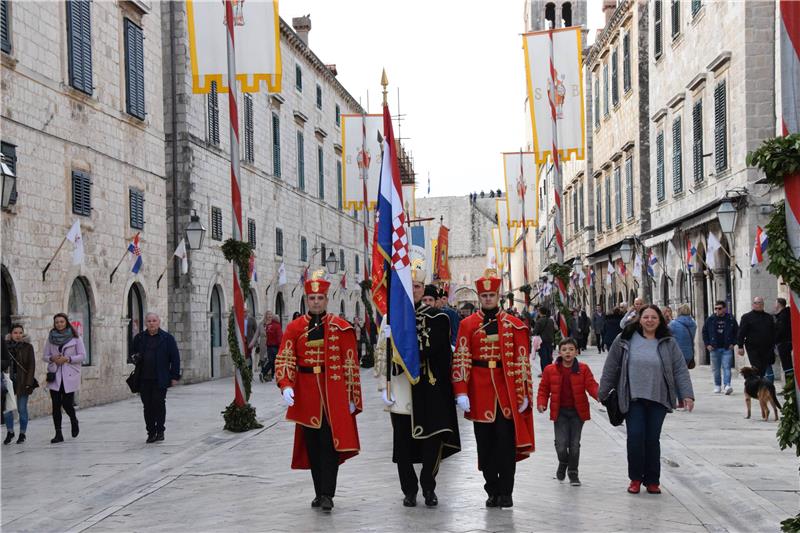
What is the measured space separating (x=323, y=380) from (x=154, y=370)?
570cm

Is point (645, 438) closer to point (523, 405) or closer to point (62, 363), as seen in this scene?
point (523, 405)

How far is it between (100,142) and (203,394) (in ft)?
19.9

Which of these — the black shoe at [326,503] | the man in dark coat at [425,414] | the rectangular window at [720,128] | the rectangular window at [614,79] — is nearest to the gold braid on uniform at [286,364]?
the man in dark coat at [425,414]

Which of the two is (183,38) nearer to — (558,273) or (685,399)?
(558,273)

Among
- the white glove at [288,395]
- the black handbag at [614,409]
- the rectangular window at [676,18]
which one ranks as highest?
the rectangular window at [676,18]

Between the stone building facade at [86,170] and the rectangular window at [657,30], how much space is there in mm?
15265

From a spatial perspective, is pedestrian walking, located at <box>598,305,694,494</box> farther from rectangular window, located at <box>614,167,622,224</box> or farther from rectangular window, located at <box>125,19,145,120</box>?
rectangular window, located at <box>614,167,622,224</box>

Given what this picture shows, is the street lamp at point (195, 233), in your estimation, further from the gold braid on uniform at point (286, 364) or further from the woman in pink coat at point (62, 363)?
the gold braid on uniform at point (286, 364)

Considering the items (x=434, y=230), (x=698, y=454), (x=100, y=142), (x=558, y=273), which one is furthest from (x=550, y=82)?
(x=434, y=230)

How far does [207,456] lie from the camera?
12914mm

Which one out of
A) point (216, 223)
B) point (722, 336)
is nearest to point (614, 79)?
point (216, 223)

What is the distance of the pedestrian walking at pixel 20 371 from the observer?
1415cm

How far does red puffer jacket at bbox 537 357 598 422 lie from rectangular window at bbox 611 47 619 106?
30.5 m

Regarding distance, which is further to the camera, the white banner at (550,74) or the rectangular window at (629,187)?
the rectangular window at (629,187)
